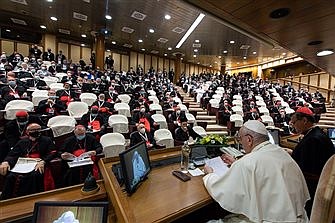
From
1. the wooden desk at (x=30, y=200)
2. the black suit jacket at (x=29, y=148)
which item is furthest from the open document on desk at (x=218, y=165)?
the black suit jacket at (x=29, y=148)

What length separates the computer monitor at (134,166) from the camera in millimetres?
1617

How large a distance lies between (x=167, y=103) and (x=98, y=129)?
13.1 feet

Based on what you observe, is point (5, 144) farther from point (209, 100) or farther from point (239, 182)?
point (209, 100)

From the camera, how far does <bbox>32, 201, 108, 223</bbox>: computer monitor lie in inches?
49.6

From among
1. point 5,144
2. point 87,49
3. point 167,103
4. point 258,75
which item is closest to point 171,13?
point 167,103

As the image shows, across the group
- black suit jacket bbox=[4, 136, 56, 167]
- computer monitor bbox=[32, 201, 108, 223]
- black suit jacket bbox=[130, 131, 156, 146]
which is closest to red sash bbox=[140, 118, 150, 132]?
black suit jacket bbox=[130, 131, 156, 146]

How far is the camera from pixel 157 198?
5.31 feet

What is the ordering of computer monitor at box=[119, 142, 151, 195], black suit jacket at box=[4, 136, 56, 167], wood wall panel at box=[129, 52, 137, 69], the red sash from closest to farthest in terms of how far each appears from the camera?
1. computer monitor at box=[119, 142, 151, 195]
2. black suit jacket at box=[4, 136, 56, 167]
3. the red sash
4. wood wall panel at box=[129, 52, 137, 69]

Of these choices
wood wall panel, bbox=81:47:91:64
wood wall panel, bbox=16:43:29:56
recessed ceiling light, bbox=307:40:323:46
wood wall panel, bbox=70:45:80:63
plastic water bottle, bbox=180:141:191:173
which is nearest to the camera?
plastic water bottle, bbox=180:141:191:173

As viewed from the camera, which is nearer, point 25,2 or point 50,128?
point 50,128

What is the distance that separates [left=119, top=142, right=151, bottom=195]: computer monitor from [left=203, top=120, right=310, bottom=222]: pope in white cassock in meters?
0.54

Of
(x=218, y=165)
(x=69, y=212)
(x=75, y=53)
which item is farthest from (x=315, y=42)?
(x=75, y=53)

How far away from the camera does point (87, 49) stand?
58.2 ft

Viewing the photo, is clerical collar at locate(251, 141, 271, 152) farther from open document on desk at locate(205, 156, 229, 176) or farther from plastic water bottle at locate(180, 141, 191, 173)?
plastic water bottle at locate(180, 141, 191, 173)
